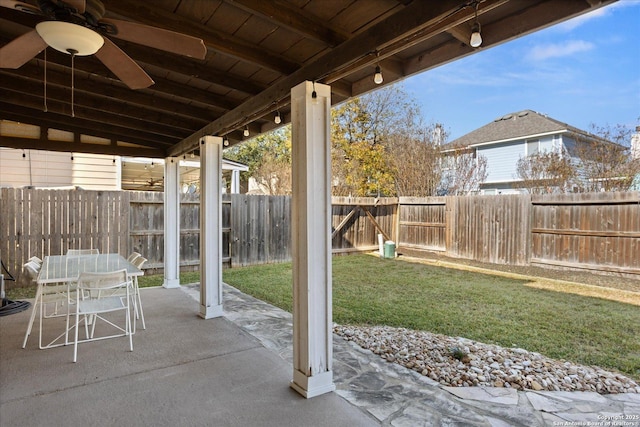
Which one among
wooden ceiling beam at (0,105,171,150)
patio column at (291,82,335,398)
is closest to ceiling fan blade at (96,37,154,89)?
patio column at (291,82,335,398)

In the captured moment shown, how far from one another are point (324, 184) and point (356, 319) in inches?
89.3

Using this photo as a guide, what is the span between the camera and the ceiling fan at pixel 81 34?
1.73 m

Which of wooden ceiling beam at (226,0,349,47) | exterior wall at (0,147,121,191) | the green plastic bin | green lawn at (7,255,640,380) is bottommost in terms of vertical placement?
green lawn at (7,255,640,380)

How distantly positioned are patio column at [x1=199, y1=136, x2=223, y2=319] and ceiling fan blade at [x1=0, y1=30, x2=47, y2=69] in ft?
7.08

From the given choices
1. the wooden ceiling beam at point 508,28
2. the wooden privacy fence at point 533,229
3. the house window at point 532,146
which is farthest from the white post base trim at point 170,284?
the house window at point 532,146

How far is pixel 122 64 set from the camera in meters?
2.20

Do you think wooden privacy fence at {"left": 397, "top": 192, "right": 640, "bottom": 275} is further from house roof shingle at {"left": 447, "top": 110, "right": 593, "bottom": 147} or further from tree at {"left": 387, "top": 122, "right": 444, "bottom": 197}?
house roof shingle at {"left": 447, "top": 110, "right": 593, "bottom": 147}

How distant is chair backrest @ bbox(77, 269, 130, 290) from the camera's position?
115 inches

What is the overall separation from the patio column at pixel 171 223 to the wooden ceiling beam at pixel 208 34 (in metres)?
3.67

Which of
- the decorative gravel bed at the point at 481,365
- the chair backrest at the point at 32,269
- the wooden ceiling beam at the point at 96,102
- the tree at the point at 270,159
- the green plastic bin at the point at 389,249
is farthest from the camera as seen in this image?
the tree at the point at 270,159

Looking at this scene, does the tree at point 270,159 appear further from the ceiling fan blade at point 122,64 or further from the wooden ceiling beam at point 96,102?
the ceiling fan blade at point 122,64

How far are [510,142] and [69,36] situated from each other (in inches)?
568

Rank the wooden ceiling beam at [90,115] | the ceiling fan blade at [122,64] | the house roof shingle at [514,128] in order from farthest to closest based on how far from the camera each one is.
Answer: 1. the house roof shingle at [514,128]
2. the wooden ceiling beam at [90,115]
3. the ceiling fan blade at [122,64]

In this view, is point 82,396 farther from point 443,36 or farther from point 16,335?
point 443,36
